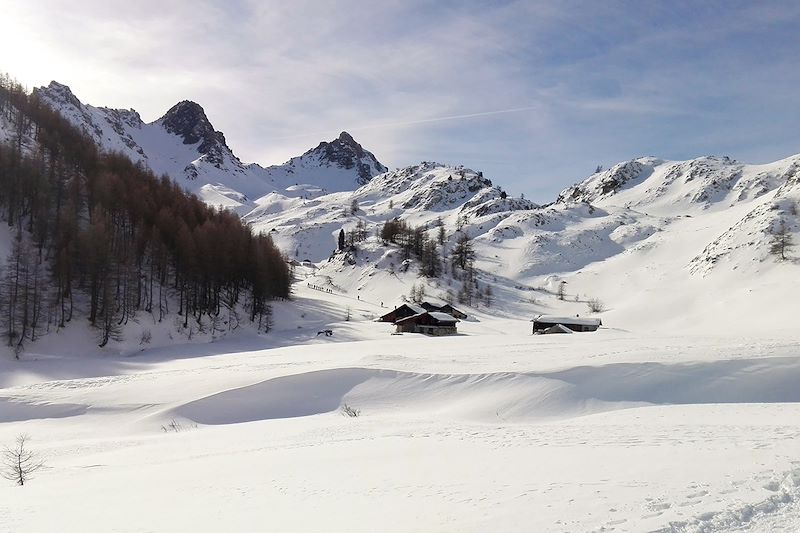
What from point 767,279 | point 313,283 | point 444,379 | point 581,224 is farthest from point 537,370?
point 581,224

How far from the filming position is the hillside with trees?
42.5 meters

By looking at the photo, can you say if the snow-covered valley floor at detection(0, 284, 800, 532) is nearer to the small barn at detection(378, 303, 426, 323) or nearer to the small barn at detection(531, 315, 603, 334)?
the small barn at detection(531, 315, 603, 334)

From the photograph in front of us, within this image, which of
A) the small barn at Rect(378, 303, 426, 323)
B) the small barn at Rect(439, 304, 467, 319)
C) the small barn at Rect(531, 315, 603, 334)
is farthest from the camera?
the small barn at Rect(439, 304, 467, 319)

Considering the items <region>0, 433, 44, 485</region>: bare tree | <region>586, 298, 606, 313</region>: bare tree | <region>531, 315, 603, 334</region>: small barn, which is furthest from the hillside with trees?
<region>586, 298, 606, 313</region>: bare tree

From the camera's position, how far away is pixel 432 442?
13.1 meters

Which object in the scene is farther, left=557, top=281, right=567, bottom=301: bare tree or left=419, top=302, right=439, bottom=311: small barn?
left=557, top=281, right=567, bottom=301: bare tree

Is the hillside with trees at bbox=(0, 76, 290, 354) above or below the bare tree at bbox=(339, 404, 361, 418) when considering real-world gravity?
above

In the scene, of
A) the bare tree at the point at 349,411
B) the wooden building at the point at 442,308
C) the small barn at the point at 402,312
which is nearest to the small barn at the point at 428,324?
the small barn at the point at 402,312

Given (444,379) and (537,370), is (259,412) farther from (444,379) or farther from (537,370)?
(537,370)

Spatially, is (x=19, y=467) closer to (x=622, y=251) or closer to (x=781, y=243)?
(x=781, y=243)

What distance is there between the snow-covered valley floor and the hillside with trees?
39.9 feet

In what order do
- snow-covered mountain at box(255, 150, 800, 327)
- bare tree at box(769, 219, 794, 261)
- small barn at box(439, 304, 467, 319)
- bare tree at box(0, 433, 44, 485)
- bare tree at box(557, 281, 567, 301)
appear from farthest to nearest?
bare tree at box(557, 281, 567, 301), snow-covered mountain at box(255, 150, 800, 327), bare tree at box(769, 219, 794, 261), small barn at box(439, 304, 467, 319), bare tree at box(0, 433, 44, 485)

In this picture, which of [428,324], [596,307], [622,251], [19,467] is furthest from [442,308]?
[622,251]

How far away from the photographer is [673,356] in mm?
22859
